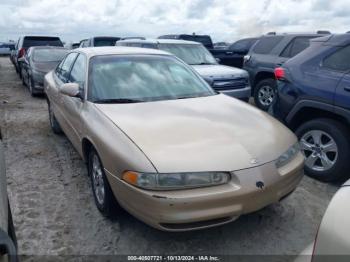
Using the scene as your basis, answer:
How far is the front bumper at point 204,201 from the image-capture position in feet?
8.32

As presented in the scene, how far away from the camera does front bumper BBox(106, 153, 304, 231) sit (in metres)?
2.54

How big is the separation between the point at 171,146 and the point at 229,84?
16.8 feet

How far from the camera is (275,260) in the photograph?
9.26 ft

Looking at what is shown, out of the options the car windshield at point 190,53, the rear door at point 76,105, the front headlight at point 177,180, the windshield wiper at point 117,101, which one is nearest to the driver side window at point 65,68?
the rear door at point 76,105

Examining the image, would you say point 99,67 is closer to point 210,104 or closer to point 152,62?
point 152,62

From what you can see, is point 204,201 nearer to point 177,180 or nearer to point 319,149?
point 177,180

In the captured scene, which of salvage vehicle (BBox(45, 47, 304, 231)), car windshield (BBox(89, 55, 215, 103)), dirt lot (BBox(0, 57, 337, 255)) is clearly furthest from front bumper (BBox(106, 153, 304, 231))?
car windshield (BBox(89, 55, 215, 103))

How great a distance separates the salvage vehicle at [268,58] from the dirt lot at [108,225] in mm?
4299

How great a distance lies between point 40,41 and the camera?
14742mm

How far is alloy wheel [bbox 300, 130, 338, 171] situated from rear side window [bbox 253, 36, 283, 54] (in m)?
4.59

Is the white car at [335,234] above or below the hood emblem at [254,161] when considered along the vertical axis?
above

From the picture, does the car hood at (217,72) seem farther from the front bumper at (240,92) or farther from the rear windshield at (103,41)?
the rear windshield at (103,41)

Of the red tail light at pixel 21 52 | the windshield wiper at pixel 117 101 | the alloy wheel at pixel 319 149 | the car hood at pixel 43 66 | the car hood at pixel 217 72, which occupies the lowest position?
the red tail light at pixel 21 52

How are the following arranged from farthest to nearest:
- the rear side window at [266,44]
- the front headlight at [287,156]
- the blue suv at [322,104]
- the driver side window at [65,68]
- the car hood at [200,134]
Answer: the rear side window at [266,44]
the driver side window at [65,68]
the blue suv at [322,104]
the front headlight at [287,156]
the car hood at [200,134]
